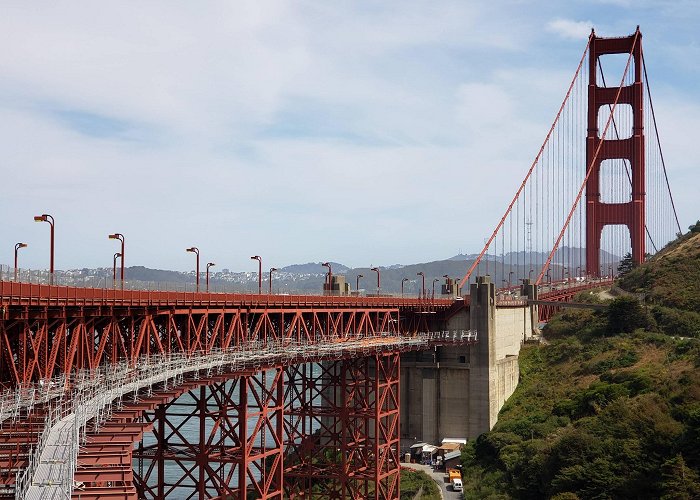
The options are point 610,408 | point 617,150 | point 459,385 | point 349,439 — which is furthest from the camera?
point 617,150

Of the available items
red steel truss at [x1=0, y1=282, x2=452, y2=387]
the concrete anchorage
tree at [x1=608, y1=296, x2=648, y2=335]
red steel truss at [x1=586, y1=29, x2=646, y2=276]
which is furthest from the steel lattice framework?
red steel truss at [x1=586, y1=29, x2=646, y2=276]

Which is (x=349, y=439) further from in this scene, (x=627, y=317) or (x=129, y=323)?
(x=129, y=323)

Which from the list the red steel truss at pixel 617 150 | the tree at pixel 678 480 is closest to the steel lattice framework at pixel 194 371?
the tree at pixel 678 480

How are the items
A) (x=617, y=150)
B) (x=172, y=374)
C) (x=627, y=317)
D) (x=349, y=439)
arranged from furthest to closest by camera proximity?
(x=617, y=150)
(x=627, y=317)
(x=349, y=439)
(x=172, y=374)

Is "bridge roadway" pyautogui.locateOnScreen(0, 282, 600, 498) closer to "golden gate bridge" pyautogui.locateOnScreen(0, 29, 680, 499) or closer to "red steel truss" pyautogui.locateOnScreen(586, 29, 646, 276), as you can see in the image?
"golden gate bridge" pyautogui.locateOnScreen(0, 29, 680, 499)

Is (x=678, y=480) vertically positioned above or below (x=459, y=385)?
below

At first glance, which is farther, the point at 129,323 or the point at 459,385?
the point at 459,385

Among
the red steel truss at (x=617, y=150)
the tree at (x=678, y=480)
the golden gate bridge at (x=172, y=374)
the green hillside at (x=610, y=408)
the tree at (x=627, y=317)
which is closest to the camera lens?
the golden gate bridge at (x=172, y=374)

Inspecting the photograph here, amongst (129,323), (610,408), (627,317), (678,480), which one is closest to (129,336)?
(129,323)

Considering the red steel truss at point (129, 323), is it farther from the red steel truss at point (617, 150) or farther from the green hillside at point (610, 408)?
the red steel truss at point (617, 150)
